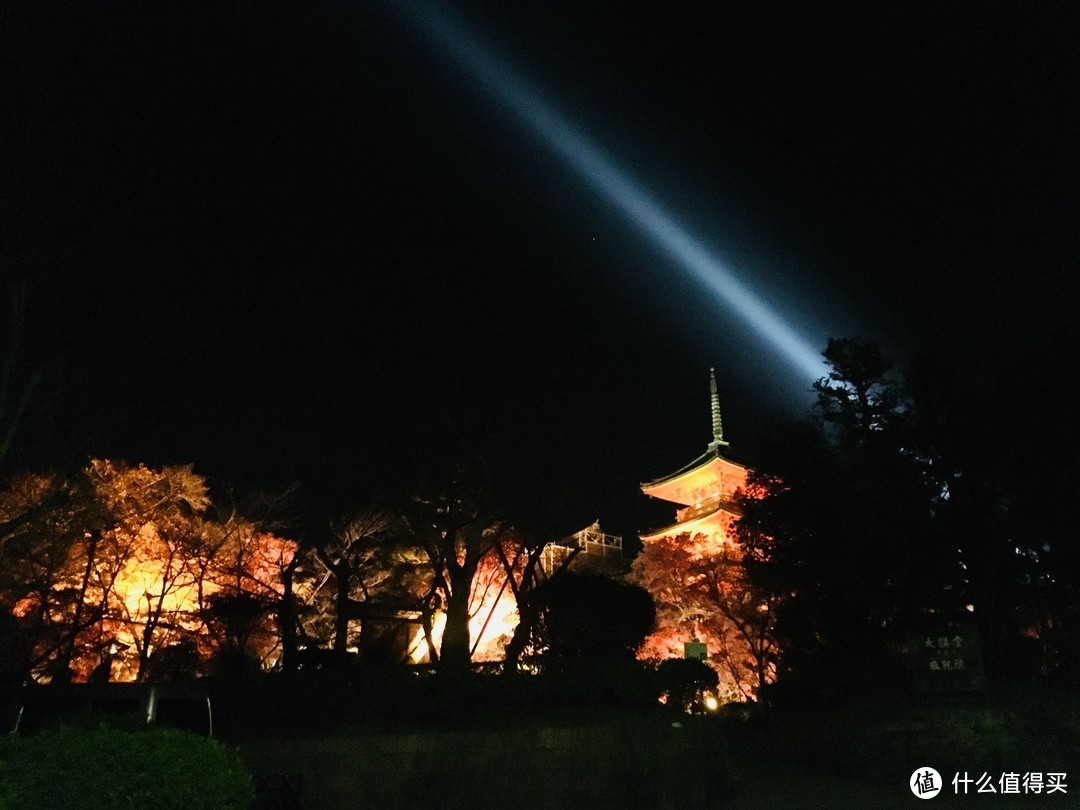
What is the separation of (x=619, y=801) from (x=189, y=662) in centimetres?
1432

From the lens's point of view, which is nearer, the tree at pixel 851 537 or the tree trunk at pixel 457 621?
the tree trunk at pixel 457 621

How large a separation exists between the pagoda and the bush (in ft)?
99.7

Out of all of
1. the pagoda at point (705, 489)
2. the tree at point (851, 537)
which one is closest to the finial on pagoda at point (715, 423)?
the pagoda at point (705, 489)

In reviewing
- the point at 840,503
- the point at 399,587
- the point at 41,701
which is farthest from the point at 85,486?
the point at 840,503

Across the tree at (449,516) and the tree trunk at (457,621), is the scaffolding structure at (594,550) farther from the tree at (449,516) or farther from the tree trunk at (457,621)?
the tree trunk at (457,621)

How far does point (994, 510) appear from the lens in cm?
1925

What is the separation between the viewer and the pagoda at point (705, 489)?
3722 cm

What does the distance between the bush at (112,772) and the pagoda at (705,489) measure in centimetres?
3038

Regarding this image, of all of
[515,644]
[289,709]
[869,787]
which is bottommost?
[869,787]

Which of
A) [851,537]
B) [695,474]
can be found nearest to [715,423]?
[695,474]

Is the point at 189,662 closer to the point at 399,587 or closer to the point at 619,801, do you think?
the point at 399,587

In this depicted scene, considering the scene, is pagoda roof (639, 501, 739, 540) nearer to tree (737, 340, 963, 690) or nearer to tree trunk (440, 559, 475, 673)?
tree (737, 340, 963, 690)

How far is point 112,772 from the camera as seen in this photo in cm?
589

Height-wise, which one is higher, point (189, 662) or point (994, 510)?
point (994, 510)
